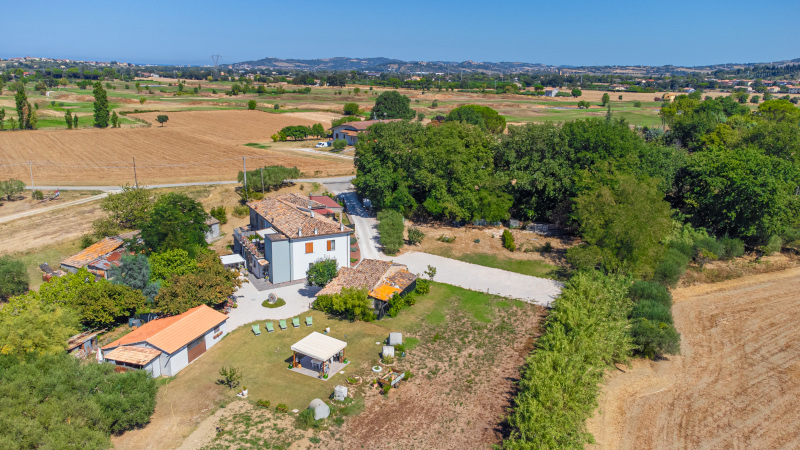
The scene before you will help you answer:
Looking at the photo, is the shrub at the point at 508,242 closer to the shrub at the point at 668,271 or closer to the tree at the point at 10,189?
the shrub at the point at 668,271

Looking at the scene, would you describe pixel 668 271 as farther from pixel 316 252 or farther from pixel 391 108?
pixel 391 108

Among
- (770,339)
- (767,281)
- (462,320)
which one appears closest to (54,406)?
(462,320)

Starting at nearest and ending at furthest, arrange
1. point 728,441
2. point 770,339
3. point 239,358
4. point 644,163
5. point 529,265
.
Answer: point 728,441, point 239,358, point 770,339, point 529,265, point 644,163

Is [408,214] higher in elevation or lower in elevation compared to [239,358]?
higher

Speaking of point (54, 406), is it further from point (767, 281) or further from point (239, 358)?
point (767, 281)

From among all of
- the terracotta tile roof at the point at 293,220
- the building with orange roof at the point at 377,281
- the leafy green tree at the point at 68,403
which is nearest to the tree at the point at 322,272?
the building with orange roof at the point at 377,281

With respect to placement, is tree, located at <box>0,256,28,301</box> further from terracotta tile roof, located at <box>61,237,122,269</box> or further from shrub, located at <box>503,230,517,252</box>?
shrub, located at <box>503,230,517,252</box>

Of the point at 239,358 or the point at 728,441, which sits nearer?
the point at 728,441

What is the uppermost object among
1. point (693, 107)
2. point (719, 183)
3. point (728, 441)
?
point (693, 107)
